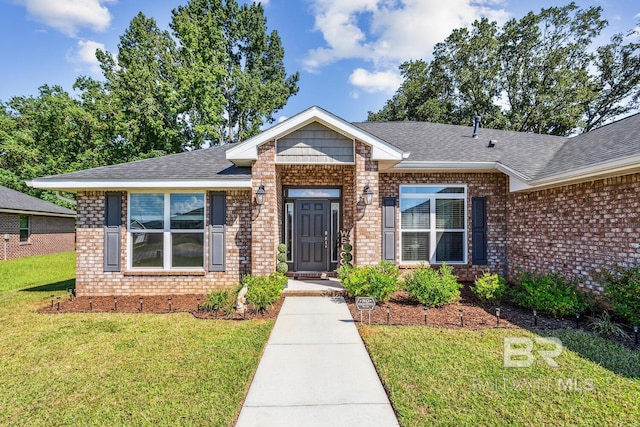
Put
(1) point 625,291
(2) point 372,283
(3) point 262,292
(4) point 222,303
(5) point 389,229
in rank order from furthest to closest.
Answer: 1. (5) point 389,229
2. (2) point 372,283
3. (4) point 222,303
4. (3) point 262,292
5. (1) point 625,291

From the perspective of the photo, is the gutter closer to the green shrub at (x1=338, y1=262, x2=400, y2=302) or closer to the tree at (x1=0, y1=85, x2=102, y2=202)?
the green shrub at (x1=338, y1=262, x2=400, y2=302)

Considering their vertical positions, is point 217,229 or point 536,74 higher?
point 536,74

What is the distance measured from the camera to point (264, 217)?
270 inches

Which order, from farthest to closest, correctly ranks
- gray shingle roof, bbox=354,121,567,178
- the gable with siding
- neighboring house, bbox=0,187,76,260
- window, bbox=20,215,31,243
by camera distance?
window, bbox=20,215,31,243, neighboring house, bbox=0,187,76,260, gray shingle roof, bbox=354,121,567,178, the gable with siding

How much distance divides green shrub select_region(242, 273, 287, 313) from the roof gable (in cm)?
280

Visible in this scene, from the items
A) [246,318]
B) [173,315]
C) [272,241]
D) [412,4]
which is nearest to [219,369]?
[246,318]

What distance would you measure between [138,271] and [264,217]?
3.43 m

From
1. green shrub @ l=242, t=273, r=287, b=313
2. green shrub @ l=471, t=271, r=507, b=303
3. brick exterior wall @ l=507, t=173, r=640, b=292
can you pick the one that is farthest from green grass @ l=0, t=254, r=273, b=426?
brick exterior wall @ l=507, t=173, r=640, b=292

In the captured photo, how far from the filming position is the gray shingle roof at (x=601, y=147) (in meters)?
5.45

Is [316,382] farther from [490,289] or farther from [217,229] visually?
[217,229]

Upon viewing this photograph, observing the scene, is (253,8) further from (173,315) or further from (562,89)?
(173,315)

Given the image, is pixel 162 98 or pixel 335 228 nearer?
pixel 335 228

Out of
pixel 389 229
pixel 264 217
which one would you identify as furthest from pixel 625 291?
pixel 264 217

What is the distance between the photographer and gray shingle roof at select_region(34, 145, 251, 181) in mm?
6910
